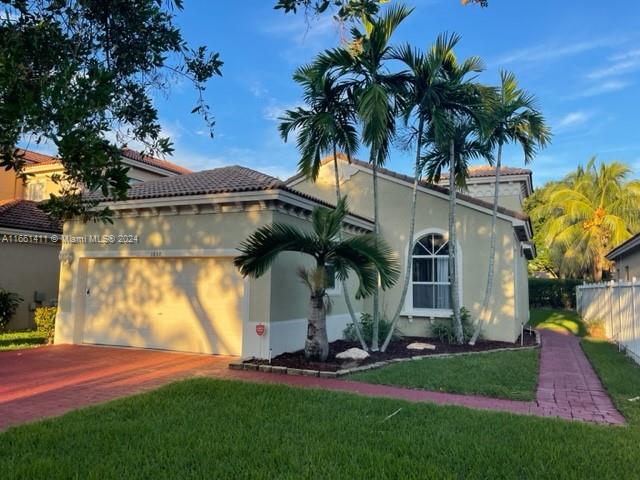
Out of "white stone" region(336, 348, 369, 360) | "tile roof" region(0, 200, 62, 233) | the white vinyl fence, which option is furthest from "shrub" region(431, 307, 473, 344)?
"tile roof" region(0, 200, 62, 233)

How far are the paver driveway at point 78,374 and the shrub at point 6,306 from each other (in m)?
4.48

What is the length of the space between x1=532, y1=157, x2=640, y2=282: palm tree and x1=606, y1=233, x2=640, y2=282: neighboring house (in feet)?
26.5

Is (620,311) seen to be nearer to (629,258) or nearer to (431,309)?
(431,309)

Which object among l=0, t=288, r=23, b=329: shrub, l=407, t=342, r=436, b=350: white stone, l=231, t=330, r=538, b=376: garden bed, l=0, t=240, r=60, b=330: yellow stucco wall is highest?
l=0, t=240, r=60, b=330: yellow stucco wall

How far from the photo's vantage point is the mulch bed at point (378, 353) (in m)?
10.1

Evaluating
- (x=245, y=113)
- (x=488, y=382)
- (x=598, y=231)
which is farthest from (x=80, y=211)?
(x=598, y=231)

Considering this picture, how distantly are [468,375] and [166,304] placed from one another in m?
7.47

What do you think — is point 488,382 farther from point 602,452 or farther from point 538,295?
point 538,295

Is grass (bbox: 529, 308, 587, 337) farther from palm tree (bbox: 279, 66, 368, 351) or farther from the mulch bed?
palm tree (bbox: 279, 66, 368, 351)

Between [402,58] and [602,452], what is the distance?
30.4 ft

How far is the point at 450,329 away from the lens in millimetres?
14523

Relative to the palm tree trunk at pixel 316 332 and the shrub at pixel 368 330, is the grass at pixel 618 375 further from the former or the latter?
the palm tree trunk at pixel 316 332

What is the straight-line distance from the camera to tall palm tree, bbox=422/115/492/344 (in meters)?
13.3

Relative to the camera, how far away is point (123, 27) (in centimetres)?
541
